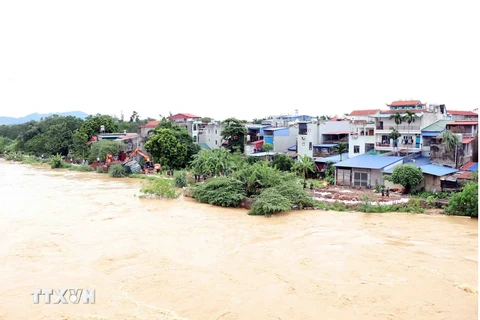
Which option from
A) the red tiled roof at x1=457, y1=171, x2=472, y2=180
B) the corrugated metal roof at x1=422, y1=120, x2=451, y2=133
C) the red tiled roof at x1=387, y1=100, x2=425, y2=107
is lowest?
the red tiled roof at x1=457, y1=171, x2=472, y2=180

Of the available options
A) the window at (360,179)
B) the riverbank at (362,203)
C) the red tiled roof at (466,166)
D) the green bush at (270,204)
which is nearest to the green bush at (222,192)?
the riverbank at (362,203)

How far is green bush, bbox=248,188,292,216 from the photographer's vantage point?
14899mm

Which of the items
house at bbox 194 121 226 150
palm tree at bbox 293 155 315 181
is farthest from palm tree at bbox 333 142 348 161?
house at bbox 194 121 226 150

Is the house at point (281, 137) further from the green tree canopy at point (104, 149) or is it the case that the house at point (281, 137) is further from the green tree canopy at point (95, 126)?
the green tree canopy at point (95, 126)

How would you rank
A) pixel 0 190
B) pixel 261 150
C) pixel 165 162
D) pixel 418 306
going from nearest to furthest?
pixel 418 306
pixel 0 190
pixel 165 162
pixel 261 150

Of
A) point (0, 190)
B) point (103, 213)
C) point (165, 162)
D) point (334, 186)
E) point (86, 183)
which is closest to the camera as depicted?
point (103, 213)

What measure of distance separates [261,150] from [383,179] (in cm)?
1231

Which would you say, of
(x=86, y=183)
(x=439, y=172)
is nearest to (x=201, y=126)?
(x=86, y=183)

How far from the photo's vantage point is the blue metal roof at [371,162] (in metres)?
18.8

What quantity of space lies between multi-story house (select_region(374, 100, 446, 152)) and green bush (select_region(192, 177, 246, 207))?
9.06m

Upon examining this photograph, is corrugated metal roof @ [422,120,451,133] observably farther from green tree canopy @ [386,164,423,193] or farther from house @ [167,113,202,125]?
house @ [167,113,202,125]

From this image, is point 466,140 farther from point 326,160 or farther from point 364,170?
point 326,160

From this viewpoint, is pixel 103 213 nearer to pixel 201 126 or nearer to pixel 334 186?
pixel 334 186

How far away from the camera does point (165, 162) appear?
26156mm
